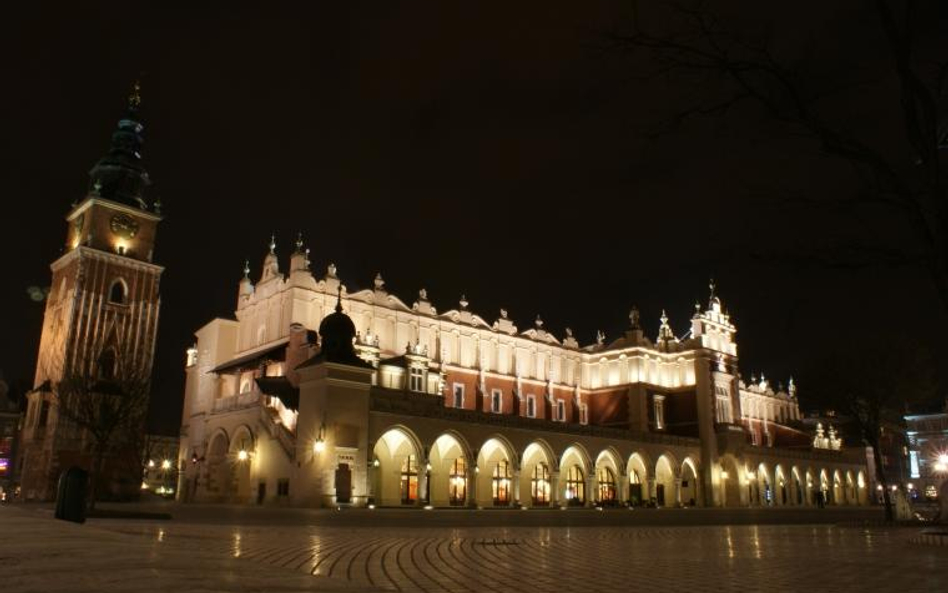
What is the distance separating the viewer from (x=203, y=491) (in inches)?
1805

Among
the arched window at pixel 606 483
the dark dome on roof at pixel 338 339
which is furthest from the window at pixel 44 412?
the arched window at pixel 606 483

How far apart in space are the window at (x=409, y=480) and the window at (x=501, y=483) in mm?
6324

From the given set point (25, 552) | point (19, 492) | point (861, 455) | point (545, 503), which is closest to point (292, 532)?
point (25, 552)

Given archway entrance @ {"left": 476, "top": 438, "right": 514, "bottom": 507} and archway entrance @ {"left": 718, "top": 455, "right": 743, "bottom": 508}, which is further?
archway entrance @ {"left": 718, "top": 455, "right": 743, "bottom": 508}

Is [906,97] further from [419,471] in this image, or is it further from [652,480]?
[652,480]

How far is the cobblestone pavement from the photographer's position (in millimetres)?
8180

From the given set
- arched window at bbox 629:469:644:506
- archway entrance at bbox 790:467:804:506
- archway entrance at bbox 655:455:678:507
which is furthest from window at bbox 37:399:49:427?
archway entrance at bbox 790:467:804:506

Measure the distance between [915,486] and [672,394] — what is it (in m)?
56.6

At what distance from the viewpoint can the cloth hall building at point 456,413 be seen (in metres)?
35.9

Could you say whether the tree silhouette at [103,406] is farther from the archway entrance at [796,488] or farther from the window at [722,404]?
the archway entrance at [796,488]

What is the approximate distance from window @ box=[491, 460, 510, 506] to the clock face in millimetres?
37749

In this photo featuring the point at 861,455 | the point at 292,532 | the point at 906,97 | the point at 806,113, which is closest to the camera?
the point at 806,113

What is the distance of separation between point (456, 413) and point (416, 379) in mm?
10782

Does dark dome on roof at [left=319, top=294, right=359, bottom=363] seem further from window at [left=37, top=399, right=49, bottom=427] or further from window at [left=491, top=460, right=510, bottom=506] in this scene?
window at [left=37, top=399, right=49, bottom=427]
